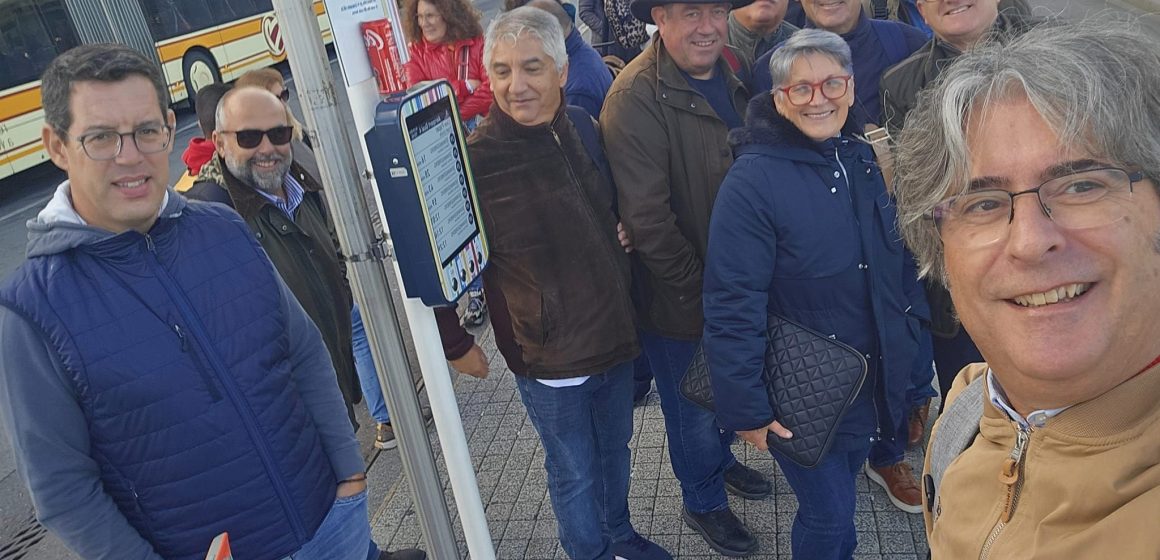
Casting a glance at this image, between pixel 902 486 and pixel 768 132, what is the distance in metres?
1.70

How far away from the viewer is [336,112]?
186 centimetres

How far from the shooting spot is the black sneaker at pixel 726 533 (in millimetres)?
3078

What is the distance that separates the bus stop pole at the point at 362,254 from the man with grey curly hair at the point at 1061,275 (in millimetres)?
1294

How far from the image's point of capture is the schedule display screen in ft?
5.63

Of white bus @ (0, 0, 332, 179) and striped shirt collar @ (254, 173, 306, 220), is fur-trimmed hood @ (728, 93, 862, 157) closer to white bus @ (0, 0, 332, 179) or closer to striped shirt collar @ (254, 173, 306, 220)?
striped shirt collar @ (254, 173, 306, 220)

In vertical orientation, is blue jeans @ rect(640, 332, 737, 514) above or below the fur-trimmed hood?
below

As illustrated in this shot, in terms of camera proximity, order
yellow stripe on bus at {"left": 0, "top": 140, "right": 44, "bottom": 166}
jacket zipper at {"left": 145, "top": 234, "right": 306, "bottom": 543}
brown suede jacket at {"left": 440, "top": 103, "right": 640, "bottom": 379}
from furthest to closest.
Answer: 1. yellow stripe on bus at {"left": 0, "top": 140, "right": 44, "bottom": 166}
2. brown suede jacket at {"left": 440, "top": 103, "right": 640, "bottom": 379}
3. jacket zipper at {"left": 145, "top": 234, "right": 306, "bottom": 543}

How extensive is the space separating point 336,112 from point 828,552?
192cm

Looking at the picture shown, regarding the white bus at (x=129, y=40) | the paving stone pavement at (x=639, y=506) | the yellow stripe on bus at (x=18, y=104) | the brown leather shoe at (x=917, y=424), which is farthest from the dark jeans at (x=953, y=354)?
the yellow stripe on bus at (x=18, y=104)

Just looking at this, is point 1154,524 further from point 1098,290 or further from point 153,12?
point 153,12

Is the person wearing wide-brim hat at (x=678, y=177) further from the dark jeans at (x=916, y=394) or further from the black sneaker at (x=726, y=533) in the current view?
the dark jeans at (x=916, y=394)

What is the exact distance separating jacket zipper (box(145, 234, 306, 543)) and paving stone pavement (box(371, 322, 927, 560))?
52.7 inches

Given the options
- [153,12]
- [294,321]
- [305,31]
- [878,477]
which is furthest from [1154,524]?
[153,12]

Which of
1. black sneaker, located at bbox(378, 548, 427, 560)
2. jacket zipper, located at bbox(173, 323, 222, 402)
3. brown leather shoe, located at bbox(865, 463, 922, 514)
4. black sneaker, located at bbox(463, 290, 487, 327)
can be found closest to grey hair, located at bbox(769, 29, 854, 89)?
brown leather shoe, located at bbox(865, 463, 922, 514)
